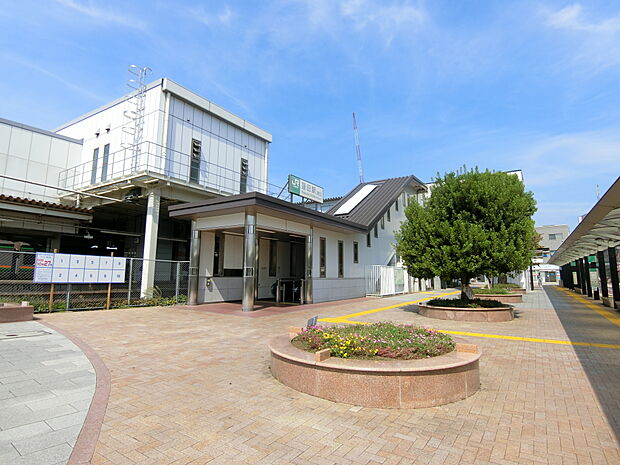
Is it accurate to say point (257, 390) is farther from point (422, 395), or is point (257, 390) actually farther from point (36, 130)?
point (36, 130)

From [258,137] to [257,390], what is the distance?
2129cm

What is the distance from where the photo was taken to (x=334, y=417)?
4023mm

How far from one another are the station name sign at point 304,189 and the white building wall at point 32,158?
13886 mm

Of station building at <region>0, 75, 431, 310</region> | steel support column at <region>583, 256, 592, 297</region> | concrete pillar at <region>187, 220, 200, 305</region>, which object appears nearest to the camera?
concrete pillar at <region>187, 220, 200, 305</region>

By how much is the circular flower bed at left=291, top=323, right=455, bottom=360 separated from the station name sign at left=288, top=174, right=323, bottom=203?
14476mm

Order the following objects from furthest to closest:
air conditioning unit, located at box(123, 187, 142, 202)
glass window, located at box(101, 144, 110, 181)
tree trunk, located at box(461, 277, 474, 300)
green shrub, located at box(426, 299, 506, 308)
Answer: glass window, located at box(101, 144, 110, 181)
air conditioning unit, located at box(123, 187, 142, 202)
tree trunk, located at box(461, 277, 474, 300)
green shrub, located at box(426, 299, 506, 308)

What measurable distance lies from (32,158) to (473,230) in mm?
23843

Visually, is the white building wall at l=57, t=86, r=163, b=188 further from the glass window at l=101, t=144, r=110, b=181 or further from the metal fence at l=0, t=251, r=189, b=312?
the metal fence at l=0, t=251, r=189, b=312

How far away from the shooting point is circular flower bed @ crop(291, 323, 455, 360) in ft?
15.8

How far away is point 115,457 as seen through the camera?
3.09m

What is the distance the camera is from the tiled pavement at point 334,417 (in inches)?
126

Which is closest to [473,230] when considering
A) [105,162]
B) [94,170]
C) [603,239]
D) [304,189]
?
[603,239]

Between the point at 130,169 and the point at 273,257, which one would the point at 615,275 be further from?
the point at 130,169

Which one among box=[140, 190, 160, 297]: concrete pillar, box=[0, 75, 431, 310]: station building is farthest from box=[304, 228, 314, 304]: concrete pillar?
box=[140, 190, 160, 297]: concrete pillar
